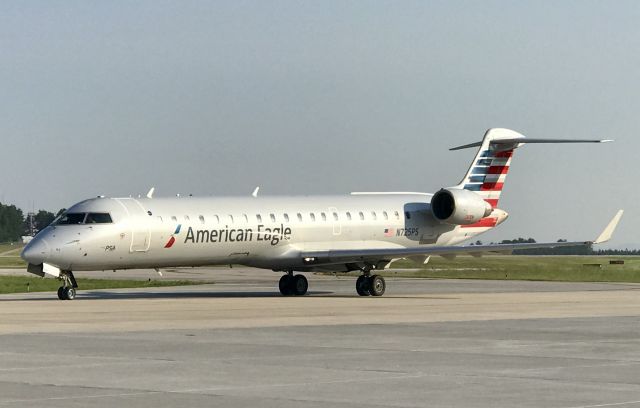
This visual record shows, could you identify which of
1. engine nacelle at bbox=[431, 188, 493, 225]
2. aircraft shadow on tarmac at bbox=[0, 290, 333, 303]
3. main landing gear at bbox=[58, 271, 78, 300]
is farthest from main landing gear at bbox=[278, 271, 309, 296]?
main landing gear at bbox=[58, 271, 78, 300]

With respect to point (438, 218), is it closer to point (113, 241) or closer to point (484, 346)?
point (113, 241)

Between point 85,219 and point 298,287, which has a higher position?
point 85,219

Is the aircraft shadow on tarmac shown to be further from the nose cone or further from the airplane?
the nose cone

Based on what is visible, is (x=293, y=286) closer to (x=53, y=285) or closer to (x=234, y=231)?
(x=234, y=231)

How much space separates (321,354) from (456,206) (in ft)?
85.0

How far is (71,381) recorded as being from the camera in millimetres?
15000

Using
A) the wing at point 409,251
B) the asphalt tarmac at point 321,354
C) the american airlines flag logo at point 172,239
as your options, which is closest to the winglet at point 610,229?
the wing at point 409,251

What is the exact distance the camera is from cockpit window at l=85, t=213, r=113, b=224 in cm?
3716

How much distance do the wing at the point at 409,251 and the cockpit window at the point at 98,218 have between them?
7.02 meters

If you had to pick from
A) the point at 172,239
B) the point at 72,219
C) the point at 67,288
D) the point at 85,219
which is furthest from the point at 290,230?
the point at 67,288

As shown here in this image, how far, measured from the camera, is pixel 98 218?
122ft

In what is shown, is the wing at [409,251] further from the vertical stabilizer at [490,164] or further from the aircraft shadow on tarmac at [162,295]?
the vertical stabilizer at [490,164]

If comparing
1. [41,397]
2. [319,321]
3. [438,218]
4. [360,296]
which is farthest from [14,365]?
[438,218]

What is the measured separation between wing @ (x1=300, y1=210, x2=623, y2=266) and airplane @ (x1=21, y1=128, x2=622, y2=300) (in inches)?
1.3
